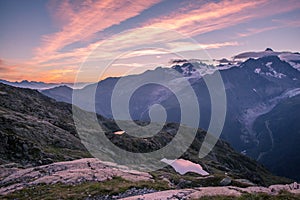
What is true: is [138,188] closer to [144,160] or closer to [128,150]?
[144,160]

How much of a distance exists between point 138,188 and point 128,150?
306ft

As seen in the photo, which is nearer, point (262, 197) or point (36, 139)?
point (262, 197)

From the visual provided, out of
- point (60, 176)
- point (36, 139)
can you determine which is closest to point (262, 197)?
point (60, 176)

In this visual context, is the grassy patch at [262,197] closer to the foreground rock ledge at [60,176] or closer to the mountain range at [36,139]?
the foreground rock ledge at [60,176]

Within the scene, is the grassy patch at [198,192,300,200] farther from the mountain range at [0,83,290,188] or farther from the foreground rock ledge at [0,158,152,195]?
the mountain range at [0,83,290,188]

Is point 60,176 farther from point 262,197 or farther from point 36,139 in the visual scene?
point 36,139

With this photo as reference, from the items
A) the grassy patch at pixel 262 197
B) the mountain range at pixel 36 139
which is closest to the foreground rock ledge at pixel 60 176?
the mountain range at pixel 36 139

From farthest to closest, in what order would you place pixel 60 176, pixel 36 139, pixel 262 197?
pixel 36 139 → pixel 60 176 → pixel 262 197

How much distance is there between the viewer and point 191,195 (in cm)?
3247

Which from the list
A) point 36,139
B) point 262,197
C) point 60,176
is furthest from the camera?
point 36,139

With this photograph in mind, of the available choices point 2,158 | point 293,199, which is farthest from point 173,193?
point 2,158

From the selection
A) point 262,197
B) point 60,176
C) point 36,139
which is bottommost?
point 36,139

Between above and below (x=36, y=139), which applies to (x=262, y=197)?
above

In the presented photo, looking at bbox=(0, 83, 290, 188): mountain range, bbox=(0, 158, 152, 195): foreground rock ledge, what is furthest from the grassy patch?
bbox=(0, 83, 290, 188): mountain range
